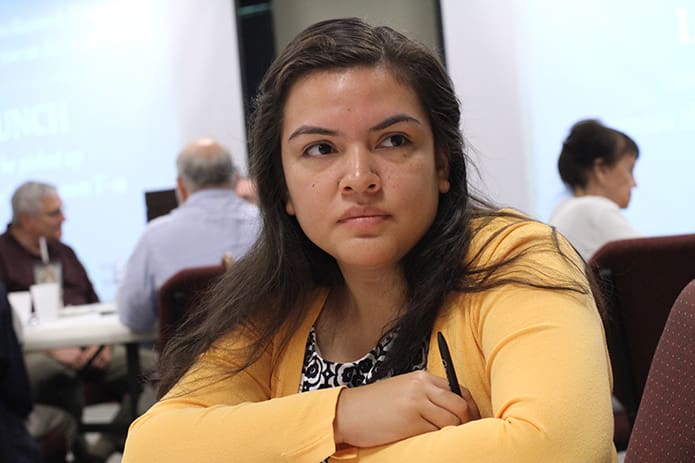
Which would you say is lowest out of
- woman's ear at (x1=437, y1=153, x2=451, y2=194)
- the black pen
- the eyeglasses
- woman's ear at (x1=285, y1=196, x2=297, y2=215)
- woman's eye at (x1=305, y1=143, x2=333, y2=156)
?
the black pen

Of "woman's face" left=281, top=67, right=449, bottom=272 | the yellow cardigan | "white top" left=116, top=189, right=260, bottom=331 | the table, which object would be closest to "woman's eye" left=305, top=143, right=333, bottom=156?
"woman's face" left=281, top=67, right=449, bottom=272

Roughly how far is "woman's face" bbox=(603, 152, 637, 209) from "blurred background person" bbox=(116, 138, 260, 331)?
1.54m

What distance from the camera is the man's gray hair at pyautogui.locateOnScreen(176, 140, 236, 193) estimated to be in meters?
3.78

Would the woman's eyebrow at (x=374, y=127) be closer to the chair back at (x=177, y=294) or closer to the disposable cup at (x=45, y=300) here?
the chair back at (x=177, y=294)

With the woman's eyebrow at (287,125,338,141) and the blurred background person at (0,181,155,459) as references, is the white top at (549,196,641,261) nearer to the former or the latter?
the blurred background person at (0,181,155,459)

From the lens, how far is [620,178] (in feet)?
13.1

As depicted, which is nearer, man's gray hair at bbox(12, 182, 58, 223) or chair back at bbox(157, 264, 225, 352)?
chair back at bbox(157, 264, 225, 352)

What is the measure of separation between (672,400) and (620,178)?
327 cm

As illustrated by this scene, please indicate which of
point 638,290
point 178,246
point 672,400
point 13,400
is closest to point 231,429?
point 672,400

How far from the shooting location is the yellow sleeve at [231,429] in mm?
1197

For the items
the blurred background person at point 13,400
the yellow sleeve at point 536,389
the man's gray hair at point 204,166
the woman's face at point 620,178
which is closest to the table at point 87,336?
the blurred background person at point 13,400

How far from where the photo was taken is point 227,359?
145 cm

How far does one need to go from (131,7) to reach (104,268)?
1.65 metres

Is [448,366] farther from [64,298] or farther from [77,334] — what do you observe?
→ [64,298]
